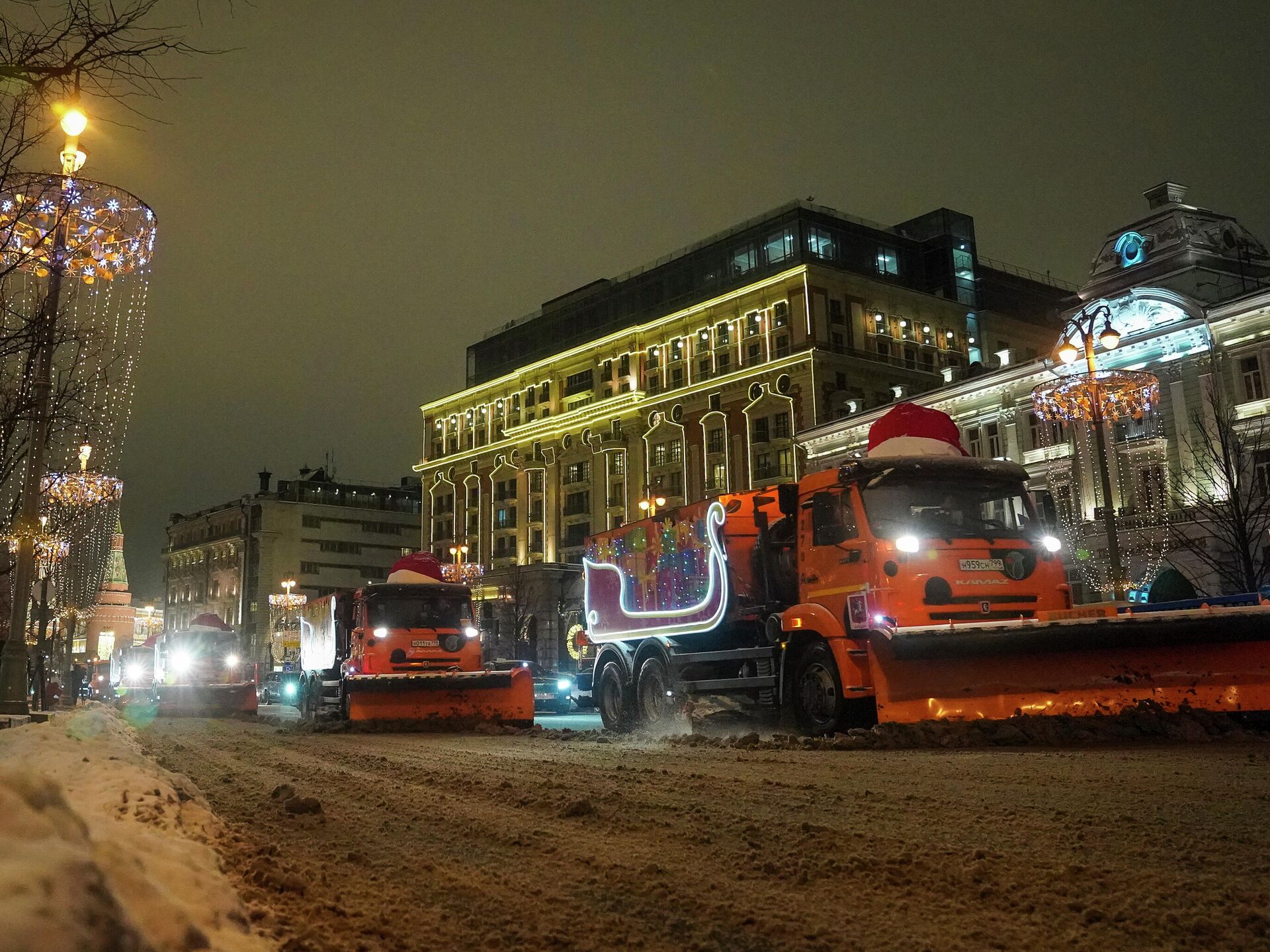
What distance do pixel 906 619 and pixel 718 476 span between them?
50.6 meters

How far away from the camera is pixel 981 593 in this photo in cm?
1141

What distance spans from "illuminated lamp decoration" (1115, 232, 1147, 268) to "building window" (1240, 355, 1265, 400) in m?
5.46

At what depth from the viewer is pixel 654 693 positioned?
15312 mm

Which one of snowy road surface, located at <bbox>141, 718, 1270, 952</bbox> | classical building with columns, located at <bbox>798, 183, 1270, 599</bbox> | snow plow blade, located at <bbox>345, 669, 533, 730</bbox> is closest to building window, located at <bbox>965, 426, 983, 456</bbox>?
classical building with columns, located at <bbox>798, 183, 1270, 599</bbox>

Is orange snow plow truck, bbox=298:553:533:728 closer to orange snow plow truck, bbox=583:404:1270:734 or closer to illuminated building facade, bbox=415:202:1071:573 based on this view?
orange snow plow truck, bbox=583:404:1270:734

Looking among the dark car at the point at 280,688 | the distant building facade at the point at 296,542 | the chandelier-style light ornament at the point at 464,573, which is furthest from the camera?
the distant building facade at the point at 296,542

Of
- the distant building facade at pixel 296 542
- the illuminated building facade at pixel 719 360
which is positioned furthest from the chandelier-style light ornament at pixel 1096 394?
the distant building facade at pixel 296 542

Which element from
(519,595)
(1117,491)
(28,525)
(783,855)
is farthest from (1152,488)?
(519,595)

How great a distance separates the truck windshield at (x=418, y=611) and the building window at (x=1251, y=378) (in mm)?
27897

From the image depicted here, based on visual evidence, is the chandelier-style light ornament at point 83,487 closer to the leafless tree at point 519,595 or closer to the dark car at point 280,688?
the dark car at point 280,688

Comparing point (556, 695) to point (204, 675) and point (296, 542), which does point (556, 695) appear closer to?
point (204, 675)

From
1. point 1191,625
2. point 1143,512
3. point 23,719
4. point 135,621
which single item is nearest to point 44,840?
point 1191,625

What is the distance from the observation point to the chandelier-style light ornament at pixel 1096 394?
21094 millimetres

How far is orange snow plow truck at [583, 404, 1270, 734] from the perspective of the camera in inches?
401
